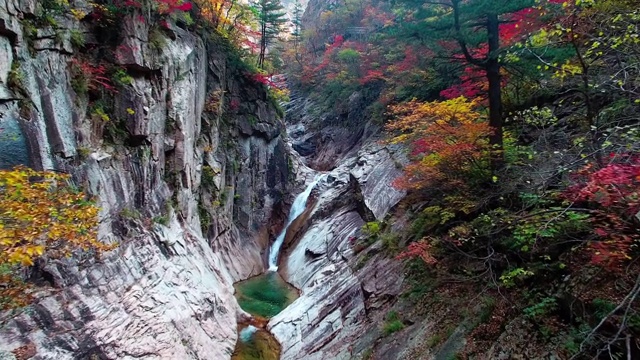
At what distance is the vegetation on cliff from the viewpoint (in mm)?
5004

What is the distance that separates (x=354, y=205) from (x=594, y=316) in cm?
1806

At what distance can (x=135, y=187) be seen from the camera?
43.4 feet

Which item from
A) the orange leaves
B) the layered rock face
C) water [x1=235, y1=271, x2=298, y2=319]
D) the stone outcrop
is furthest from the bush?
water [x1=235, y1=271, x2=298, y2=319]

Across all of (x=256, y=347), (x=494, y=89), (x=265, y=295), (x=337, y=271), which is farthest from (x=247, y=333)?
(x=494, y=89)

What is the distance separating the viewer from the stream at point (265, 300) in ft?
45.3

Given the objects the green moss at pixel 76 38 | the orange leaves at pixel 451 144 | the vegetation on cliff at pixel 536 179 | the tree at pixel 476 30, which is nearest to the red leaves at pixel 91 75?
the green moss at pixel 76 38

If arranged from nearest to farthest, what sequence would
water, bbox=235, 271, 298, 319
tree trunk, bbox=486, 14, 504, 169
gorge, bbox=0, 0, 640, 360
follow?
gorge, bbox=0, 0, 640, 360, tree trunk, bbox=486, 14, 504, 169, water, bbox=235, 271, 298, 319

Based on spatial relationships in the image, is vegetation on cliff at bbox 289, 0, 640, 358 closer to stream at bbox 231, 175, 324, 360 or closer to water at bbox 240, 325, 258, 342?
stream at bbox 231, 175, 324, 360

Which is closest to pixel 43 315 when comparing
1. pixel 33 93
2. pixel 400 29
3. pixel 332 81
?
pixel 33 93

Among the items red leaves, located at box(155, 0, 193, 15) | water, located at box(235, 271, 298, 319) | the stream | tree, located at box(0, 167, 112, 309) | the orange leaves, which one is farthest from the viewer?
water, located at box(235, 271, 298, 319)

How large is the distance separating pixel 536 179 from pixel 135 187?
12.8 meters

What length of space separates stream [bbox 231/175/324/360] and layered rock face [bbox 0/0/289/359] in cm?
68

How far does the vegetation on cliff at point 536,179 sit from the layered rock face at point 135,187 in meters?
8.09

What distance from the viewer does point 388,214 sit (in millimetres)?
17219
